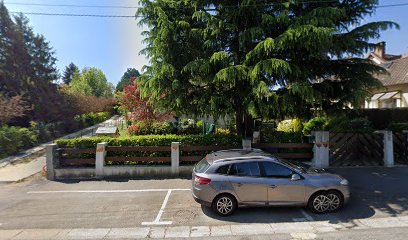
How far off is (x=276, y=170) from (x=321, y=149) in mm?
4555

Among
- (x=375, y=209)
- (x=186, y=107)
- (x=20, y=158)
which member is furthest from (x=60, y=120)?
(x=375, y=209)

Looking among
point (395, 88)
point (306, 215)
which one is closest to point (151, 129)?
point (306, 215)

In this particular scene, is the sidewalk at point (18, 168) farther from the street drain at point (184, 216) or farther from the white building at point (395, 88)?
the white building at point (395, 88)

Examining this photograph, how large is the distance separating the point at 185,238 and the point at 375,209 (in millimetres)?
4729

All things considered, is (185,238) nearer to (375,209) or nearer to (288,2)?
(375,209)

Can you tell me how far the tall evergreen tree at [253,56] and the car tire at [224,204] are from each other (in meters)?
3.47

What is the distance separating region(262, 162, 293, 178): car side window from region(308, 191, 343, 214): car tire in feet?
2.62

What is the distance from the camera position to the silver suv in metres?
6.17

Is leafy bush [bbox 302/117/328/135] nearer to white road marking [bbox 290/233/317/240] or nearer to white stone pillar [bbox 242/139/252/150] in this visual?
white stone pillar [bbox 242/139/252/150]

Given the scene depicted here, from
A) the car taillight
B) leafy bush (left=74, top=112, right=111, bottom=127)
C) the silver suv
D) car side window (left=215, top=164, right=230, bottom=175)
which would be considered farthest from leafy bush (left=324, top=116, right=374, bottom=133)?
leafy bush (left=74, top=112, right=111, bottom=127)

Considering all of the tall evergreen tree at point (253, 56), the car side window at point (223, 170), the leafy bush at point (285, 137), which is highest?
the tall evergreen tree at point (253, 56)

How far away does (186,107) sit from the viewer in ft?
33.6

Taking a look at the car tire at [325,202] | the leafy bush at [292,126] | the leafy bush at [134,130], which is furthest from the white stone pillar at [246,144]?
the leafy bush at [292,126]

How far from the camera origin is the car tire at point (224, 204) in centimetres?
619
